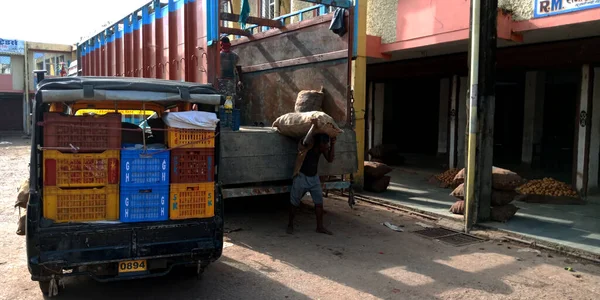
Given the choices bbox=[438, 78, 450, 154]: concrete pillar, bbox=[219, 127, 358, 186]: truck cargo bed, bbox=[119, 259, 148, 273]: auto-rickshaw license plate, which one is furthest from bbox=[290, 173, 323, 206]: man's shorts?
bbox=[438, 78, 450, 154]: concrete pillar

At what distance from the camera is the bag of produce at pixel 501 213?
24.1 feet

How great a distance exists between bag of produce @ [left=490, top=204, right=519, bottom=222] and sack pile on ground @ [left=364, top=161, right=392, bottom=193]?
3.00 metres

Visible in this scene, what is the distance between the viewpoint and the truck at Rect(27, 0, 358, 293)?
3979 mm

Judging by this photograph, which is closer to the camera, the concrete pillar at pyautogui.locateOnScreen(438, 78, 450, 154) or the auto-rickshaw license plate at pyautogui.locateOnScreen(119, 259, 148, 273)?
the auto-rickshaw license plate at pyautogui.locateOnScreen(119, 259, 148, 273)

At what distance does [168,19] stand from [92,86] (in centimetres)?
662

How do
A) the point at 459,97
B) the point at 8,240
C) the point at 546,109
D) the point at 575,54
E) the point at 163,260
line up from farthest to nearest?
the point at 546,109, the point at 459,97, the point at 575,54, the point at 8,240, the point at 163,260

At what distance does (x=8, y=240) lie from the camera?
633 centimetres

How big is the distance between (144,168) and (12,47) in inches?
1447

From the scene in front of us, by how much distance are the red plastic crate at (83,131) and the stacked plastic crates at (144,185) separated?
0.61ft

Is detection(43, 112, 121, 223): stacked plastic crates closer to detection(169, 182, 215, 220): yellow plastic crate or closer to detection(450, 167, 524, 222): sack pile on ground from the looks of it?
detection(169, 182, 215, 220): yellow plastic crate

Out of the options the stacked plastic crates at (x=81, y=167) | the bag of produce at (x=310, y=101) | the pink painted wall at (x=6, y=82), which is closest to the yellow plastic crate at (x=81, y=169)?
the stacked plastic crates at (x=81, y=167)

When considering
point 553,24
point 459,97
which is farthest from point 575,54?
point 459,97

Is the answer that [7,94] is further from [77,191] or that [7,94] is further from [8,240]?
[77,191]

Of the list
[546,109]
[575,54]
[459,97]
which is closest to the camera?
[575,54]
